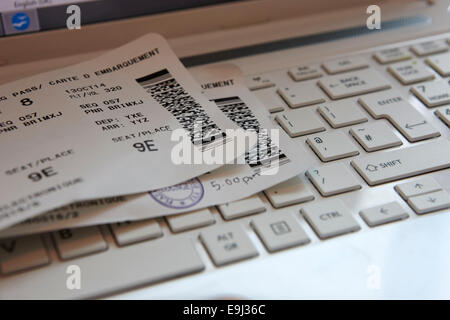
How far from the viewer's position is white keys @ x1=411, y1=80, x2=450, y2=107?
1.96 ft

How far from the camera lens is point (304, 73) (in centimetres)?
63

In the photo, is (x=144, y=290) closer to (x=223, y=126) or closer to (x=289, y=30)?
(x=223, y=126)

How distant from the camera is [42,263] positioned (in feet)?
1.37

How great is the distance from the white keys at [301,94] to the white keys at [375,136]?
56mm

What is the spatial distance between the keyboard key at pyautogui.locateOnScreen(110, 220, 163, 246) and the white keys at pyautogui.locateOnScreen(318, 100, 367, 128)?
8.2 inches

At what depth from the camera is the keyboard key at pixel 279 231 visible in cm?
45

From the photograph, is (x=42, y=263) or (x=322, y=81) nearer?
(x=42, y=263)

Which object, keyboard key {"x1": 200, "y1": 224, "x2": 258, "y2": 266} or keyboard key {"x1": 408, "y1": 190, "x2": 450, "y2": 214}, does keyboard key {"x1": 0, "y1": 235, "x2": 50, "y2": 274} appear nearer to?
keyboard key {"x1": 200, "y1": 224, "x2": 258, "y2": 266}

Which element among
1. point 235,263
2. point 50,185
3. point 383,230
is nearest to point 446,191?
point 383,230

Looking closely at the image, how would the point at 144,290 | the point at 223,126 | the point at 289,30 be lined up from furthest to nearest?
the point at 289,30 < the point at 223,126 < the point at 144,290

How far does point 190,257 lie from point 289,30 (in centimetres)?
35

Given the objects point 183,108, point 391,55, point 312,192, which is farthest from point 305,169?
point 391,55

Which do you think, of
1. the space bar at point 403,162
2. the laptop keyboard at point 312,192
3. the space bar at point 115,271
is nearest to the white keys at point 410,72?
the laptop keyboard at point 312,192

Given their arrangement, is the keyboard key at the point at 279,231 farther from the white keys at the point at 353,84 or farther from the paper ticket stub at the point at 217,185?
the white keys at the point at 353,84
